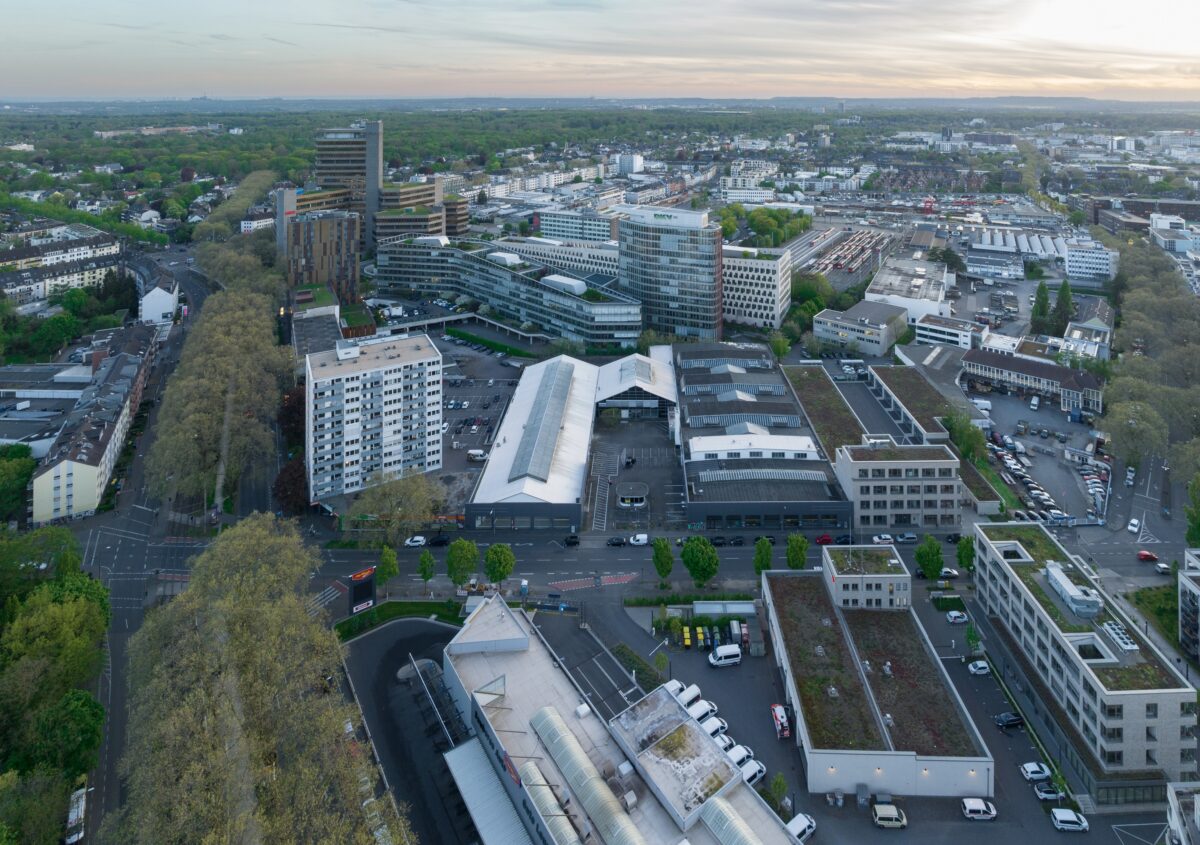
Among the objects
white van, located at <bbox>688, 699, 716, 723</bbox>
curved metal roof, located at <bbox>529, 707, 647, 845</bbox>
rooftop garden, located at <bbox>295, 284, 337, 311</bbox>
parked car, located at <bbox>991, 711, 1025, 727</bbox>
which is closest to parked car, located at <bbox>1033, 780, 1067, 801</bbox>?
parked car, located at <bbox>991, 711, 1025, 727</bbox>

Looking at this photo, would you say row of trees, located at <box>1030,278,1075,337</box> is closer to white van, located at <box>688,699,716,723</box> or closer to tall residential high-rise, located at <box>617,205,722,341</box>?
tall residential high-rise, located at <box>617,205,722,341</box>

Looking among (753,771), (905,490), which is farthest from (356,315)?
(753,771)

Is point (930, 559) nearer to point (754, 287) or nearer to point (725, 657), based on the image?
point (725, 657)

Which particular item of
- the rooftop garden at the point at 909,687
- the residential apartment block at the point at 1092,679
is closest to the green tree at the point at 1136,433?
the residential apartment block at the point at 1092,679

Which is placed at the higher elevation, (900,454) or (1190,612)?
(900,454)

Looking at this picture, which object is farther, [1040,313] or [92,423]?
[1040,313]

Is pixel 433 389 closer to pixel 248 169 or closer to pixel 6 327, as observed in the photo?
pixel 6 327

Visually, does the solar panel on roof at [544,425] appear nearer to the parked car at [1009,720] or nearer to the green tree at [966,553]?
the green tree at [966,553]

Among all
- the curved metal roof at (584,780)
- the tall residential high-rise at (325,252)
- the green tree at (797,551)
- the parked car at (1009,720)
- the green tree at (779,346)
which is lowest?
the parked car at (1009,720)
